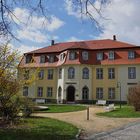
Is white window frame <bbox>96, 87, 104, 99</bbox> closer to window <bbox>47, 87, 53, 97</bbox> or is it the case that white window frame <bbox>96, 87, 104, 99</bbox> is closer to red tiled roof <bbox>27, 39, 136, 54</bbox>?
red tiled roof <bbox>27, 39, 136, 54</bbox>

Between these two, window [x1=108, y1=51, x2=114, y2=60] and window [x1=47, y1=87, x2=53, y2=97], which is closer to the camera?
window [x1=108, y1=51, x2=114, y2=60]

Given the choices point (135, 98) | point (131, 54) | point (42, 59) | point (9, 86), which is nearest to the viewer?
point (9, 86)

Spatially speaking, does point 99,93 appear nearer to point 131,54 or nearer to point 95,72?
point 95,72

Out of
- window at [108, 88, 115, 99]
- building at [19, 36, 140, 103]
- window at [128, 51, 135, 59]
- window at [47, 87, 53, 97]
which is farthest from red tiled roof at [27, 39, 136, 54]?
window at [108, 88, 115, 99]

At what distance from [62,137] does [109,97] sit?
33.5 m

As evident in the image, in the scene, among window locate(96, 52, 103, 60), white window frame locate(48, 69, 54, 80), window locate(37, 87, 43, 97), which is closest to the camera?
window locate(96, 52, 103, 60)

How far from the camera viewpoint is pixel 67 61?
46219mm

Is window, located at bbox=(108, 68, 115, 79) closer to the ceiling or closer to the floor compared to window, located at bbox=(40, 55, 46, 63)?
closer to the floor

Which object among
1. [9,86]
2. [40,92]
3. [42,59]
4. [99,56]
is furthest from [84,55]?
[9,86]

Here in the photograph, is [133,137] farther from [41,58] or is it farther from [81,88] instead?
[41,58]

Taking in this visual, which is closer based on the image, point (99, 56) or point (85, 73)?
point (85, 73)

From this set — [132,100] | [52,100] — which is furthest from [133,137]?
[52,100]

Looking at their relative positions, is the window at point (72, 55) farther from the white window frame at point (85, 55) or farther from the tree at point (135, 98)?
the tree at point (135, 98)

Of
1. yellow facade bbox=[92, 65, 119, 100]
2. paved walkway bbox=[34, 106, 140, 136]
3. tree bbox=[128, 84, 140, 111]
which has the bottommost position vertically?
paved walkway bbox=[34, 106, 140, 136]
